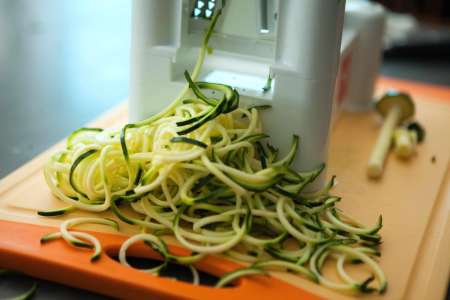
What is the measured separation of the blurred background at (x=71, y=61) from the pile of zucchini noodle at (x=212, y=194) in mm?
151

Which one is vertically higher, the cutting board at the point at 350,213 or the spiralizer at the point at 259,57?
the spiralizer at the point at 259,57

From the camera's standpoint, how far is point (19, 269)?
0.92 metres

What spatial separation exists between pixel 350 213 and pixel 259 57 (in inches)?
12.1

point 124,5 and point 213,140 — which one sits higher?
point 124,5

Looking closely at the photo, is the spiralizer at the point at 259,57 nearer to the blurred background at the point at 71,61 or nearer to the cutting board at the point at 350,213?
the cutting board at the point at 350,213

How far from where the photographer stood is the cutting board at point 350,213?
2.89 ft

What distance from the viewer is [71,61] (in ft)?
5.69

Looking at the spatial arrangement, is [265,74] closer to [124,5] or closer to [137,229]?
[137,229]

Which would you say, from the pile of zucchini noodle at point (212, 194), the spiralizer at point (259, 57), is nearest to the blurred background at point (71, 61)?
the pile of zucchini noodle at point (212, 194)

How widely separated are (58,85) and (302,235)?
2.80 ft

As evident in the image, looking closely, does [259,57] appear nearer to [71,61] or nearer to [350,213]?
[350,213]

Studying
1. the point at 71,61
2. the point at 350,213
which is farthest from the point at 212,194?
the point at 71,61

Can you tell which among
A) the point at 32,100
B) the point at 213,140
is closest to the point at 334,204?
the point at 213,140

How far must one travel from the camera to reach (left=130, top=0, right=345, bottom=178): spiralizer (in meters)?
1.03
